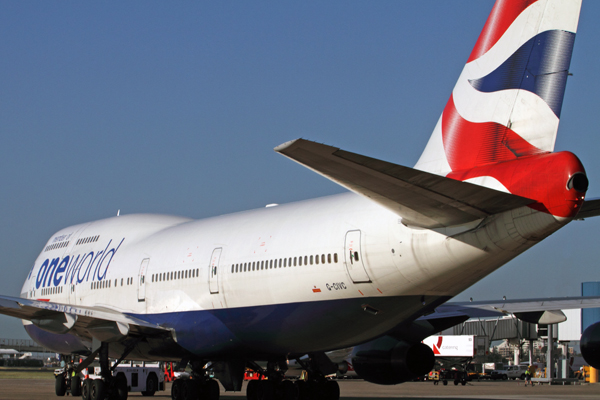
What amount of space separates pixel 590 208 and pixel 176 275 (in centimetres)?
935

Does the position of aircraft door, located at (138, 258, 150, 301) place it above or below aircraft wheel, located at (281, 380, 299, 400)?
above

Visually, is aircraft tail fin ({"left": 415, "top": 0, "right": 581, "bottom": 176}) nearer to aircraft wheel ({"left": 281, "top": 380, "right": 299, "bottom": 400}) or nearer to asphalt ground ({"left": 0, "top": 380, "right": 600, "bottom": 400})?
aircraft wheel ({"left": 281, "top": 380, "right": 299, "bottom": 400})

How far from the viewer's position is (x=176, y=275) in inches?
628

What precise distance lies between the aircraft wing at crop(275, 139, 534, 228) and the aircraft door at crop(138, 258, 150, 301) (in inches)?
353

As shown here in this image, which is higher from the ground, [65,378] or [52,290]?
[52,290]

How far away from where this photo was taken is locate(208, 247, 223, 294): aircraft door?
48.3 feet

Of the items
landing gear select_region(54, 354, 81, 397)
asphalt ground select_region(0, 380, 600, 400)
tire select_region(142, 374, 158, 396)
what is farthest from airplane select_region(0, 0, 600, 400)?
tire select_region(142, 374, 158, 396)

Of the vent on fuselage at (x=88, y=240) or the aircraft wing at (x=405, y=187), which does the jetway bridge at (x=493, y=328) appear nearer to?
the vent on fuselage at (x=88, y=240)

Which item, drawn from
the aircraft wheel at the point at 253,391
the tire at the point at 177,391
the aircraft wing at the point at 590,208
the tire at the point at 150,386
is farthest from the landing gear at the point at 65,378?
the aircraft wing at the point at 590,208

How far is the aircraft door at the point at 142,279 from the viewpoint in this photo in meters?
16.8

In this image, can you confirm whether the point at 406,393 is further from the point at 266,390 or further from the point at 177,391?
the point at 177,391

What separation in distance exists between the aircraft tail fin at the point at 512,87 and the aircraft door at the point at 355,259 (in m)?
1.80

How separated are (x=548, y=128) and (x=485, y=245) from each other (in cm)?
189

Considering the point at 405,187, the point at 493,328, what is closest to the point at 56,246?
the point at 405,187
